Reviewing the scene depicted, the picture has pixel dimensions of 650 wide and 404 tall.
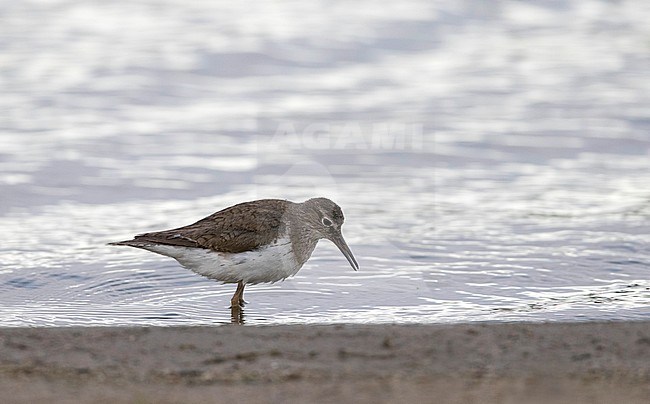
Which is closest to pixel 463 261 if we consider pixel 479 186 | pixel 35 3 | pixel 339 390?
pixel 479 186

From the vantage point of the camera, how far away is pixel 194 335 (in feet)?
19.1

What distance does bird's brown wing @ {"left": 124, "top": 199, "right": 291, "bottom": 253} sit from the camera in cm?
800

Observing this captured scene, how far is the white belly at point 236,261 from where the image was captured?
7.97 metres

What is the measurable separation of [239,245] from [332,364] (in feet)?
8.98

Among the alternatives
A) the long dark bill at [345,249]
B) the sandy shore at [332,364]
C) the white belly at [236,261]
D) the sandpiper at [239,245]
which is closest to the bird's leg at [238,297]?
the sandpiper at [239,245]

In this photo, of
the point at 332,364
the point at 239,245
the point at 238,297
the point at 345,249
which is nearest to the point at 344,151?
the point at 345,249

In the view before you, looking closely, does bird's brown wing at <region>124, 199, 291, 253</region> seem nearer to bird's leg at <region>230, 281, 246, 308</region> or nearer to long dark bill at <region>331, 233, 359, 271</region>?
bird's leg at <region>230, 281, 246, 308</region>

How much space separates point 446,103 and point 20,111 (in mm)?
4920


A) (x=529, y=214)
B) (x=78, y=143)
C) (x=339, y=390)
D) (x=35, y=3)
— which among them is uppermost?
(x=35, y=3)

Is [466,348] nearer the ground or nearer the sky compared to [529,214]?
nearer the ground

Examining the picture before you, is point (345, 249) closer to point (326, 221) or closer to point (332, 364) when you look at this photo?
point (326, 221)

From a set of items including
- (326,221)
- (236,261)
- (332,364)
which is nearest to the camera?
(332,364)

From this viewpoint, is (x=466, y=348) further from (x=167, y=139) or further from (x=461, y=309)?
(x=167, y=139)

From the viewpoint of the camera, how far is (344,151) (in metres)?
12.6
